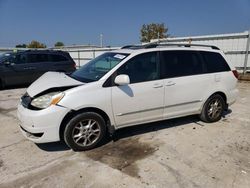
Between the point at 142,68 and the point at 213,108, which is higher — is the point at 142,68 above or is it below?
above

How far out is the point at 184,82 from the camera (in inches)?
171

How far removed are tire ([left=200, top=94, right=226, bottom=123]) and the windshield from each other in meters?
2.24

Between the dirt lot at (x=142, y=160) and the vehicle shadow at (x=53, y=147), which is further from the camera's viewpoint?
the vehicle shadow at (x=53, y=147)

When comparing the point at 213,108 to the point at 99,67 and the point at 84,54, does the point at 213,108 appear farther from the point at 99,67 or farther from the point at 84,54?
the point at 84,54

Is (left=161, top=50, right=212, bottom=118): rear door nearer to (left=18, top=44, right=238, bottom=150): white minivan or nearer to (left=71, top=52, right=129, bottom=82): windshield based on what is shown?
(left=18, top=44, right=238, bottom=150): white minivan

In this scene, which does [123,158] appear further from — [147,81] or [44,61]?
[44,61]

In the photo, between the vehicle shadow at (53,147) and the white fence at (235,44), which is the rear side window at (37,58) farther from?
the white fence at (235,44)

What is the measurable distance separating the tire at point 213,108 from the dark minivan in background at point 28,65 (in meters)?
6.00

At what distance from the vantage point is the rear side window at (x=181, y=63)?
4198mm

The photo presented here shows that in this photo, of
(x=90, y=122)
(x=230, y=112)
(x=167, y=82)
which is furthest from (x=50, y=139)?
(x=230, y=112)

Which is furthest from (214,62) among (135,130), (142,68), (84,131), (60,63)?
(60,63)

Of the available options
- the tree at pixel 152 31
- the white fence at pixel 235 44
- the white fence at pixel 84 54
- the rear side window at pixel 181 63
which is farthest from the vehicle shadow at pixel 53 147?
the tree at pixel 152 31

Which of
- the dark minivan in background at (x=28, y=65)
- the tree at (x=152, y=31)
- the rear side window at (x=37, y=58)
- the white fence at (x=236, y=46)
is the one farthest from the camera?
the tree at (x=152, y=31)

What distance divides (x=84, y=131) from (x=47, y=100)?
0.77 meters
